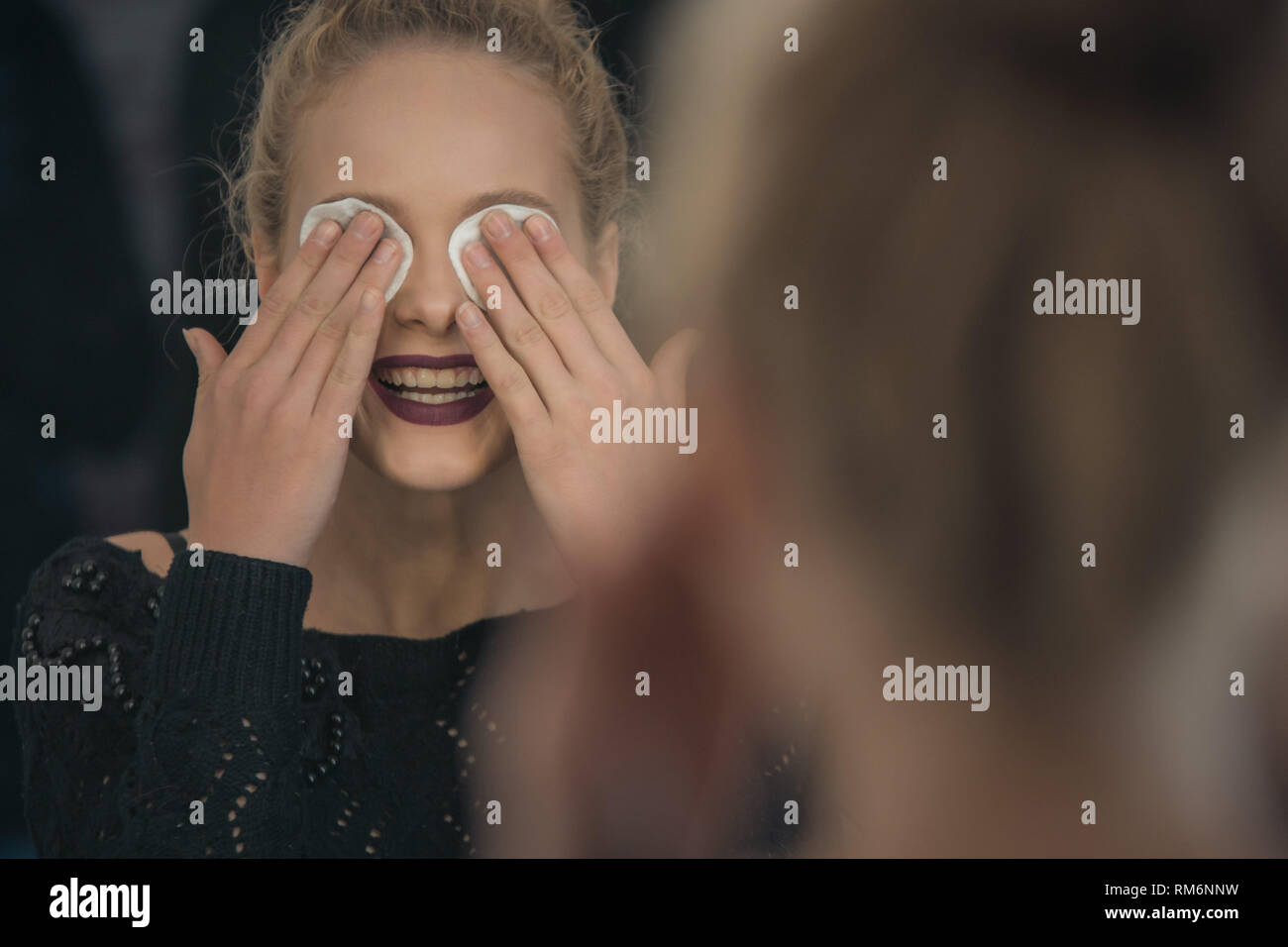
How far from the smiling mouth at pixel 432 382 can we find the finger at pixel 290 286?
11cm

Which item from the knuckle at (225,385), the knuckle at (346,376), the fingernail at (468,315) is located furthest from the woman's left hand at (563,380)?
the knuckle at (225,385)

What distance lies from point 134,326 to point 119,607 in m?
Answer: 0.30

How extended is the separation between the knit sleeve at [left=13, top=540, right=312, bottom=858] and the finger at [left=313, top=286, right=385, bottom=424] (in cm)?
16

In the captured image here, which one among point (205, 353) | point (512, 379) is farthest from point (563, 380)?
point (205, 353)

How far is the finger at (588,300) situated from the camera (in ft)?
3.50

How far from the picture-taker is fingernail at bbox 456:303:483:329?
40.8 inches

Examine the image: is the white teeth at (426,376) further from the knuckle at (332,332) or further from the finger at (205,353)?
the finger at (205,353)

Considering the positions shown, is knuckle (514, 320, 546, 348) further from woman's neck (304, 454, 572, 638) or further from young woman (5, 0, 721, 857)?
woman's neck (304, 454, 572, 638)

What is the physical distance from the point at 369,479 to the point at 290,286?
24cm

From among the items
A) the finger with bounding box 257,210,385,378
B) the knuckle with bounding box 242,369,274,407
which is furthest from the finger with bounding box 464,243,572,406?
the knuckle with bounding box 242,369,274,407
